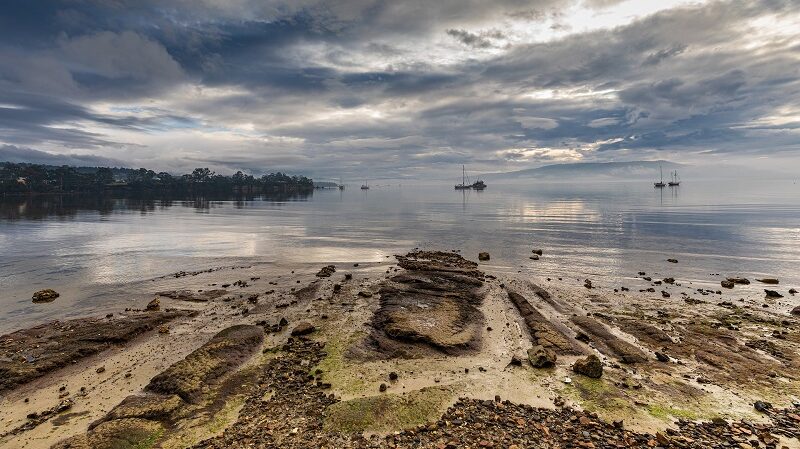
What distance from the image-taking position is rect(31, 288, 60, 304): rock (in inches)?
1104

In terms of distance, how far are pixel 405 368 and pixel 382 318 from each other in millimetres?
6441

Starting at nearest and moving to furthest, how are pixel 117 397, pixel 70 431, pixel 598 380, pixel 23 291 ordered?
pixel 70 431
pixel 117 397
pixel 598 380
pixel 23 291

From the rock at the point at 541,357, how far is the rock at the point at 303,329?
12.5 meters

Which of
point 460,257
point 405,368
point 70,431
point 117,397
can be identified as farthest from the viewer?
point 460,257

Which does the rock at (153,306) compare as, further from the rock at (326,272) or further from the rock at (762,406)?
the rock at (762,406)

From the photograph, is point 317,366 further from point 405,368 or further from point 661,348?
point 661,348

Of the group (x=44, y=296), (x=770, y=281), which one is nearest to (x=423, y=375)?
(x=44, y=296)

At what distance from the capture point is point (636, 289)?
106 feet

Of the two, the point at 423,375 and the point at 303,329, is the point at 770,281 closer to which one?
the point at 423,375

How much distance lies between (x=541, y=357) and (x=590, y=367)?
214 cm

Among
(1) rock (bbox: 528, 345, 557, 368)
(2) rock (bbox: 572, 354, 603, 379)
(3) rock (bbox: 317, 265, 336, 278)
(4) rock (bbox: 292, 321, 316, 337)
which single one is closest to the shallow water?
(3) rock (bbox: 317, 265, 336, 278)

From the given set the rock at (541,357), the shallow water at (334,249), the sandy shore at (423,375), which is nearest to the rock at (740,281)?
the shallow water at (334,249)

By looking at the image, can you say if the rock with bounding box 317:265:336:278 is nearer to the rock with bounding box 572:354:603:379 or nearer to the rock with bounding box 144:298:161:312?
the rock with bounding box 144:298:161:312

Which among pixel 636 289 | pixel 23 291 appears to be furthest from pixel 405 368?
pixel 23 291
